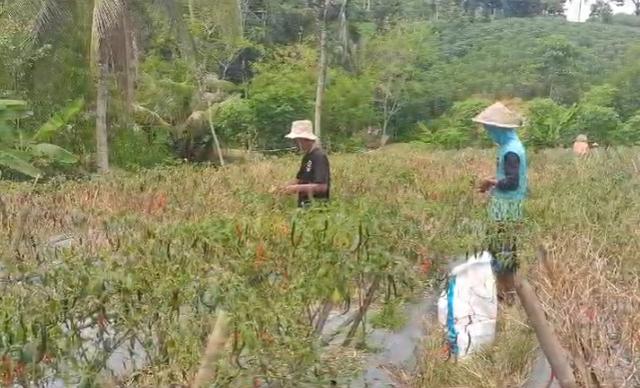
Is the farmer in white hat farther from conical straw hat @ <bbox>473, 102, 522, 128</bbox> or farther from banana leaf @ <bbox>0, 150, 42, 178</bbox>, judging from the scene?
banana leaf @ <bbox>0, 150, 42, 178</bbox>

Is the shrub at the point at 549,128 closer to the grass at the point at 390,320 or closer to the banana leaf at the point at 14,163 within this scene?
the banana leaf at the point at 14,163

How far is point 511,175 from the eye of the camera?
4.84 metres

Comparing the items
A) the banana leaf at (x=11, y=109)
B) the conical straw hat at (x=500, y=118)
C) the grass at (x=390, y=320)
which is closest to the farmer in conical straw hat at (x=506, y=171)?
the conical straw hat at (x=500, y=118)

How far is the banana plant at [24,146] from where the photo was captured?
10.3 meters

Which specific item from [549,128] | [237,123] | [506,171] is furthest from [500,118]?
[237,123]

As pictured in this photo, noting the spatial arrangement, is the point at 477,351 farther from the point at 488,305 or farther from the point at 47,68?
the point at 47,68

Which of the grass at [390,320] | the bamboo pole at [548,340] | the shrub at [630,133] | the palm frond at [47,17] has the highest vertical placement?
the palm frond at [47,17]

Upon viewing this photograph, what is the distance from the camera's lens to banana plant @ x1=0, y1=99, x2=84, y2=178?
1034 centimetres

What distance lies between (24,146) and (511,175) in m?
9.89

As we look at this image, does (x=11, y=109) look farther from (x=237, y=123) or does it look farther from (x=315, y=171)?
(x=237, y=123)

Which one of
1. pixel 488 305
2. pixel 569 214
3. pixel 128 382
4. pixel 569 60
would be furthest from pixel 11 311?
pixel 569 60

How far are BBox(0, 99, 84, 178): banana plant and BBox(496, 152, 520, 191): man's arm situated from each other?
5.51 metres

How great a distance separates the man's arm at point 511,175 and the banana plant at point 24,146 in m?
5.51

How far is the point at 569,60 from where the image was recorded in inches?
1203
